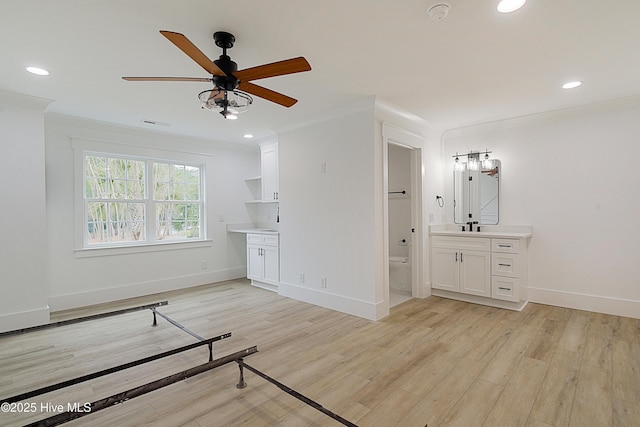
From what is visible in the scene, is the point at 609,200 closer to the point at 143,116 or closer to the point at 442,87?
the point at 442,87

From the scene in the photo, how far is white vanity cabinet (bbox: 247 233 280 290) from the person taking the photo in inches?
192

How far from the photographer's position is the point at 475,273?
4.18 metres

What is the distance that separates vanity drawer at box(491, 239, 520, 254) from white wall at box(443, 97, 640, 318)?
60 cm

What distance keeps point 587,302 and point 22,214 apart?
6.68m

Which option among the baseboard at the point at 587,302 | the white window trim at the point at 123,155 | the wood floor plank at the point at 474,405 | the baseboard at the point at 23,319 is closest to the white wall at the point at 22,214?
the baseboard at the point at 23,319

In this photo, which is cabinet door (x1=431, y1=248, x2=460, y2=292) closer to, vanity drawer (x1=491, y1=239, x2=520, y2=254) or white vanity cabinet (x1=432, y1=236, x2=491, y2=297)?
white vanity cabinet (x1=432, y1=236, x2=491, y2=297)

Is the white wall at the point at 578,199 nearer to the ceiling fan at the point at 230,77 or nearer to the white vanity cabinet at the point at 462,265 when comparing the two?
the white vanity cabinet at the point at 462,265

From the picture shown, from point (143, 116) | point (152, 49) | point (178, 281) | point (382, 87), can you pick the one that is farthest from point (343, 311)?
point (143, 116)

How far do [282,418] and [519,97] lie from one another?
388cm

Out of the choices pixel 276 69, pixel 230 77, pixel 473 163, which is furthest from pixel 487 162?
pixel 230 77

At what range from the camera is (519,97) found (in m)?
3.49

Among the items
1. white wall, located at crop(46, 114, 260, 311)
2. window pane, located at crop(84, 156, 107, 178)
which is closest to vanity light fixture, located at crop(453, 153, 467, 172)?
white wall, located at crop(46, 114, 260, 311)

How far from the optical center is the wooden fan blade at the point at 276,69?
6.00 ft

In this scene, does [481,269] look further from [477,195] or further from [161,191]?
[161,191]
